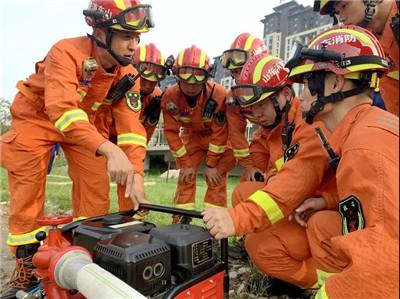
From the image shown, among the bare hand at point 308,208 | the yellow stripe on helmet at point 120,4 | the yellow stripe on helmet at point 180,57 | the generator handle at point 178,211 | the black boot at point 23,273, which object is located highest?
the yellow stripe on helmet at point 120,4

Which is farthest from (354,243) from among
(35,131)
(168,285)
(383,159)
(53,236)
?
(35,131)

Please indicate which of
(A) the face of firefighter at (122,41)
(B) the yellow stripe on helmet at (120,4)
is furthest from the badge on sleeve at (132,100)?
(B) the yellow stripe on helmet at (120,4)

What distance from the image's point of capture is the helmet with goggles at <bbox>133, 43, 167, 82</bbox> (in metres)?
4.97

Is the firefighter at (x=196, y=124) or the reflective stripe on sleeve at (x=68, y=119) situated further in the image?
the firefighter at (x=196, y=124)

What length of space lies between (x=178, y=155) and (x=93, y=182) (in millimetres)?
1844

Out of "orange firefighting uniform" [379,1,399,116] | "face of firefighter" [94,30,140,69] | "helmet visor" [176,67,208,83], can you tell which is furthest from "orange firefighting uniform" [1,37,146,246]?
"orange firefighting uniform" [379,1,399,116]

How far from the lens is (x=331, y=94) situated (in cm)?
206

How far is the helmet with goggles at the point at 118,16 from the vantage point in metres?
2.96

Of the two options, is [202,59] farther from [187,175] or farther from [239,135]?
[187,175]

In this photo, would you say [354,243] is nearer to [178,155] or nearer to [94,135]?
[94,135]

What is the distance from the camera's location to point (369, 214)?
1.41m

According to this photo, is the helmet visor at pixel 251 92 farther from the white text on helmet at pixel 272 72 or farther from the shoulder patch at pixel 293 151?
the shoulder patch at pixel 293 151

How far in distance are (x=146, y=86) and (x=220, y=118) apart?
109 centimetres

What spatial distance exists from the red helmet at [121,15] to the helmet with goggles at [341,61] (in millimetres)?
1414
